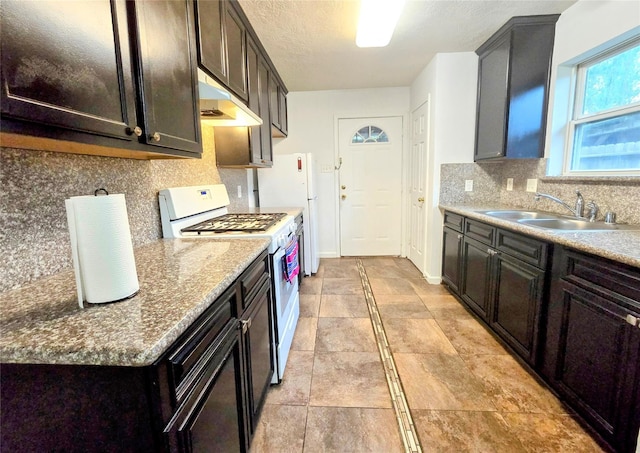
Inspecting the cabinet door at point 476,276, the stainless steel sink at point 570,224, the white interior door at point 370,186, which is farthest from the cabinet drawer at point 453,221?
the white interior door at point 370,186

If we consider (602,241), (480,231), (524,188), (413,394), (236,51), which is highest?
(236,51)

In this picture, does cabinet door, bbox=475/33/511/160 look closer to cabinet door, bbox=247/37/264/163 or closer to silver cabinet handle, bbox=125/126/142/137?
cabinet door, bbox=247/37/264/163

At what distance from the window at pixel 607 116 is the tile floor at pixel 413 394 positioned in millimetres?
1468

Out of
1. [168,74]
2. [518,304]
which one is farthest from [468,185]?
[168,74]

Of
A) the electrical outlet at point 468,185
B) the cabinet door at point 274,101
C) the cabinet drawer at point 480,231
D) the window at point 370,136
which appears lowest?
the cabinet drawer at point 480,231

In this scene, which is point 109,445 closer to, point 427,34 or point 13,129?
point 13,129

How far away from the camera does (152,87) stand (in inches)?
43.1

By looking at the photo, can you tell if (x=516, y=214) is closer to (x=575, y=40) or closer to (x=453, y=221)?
(x=453, y=221)

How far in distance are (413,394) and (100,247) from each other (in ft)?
5.42

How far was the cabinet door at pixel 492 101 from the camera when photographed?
2561mm

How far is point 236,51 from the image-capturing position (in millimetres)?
2057

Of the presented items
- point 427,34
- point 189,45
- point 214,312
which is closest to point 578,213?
point 427,34

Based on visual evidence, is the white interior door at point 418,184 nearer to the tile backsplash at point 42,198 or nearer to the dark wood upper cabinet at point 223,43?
the dark wood upper cabinet at point 223,43

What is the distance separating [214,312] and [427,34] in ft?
9.10
